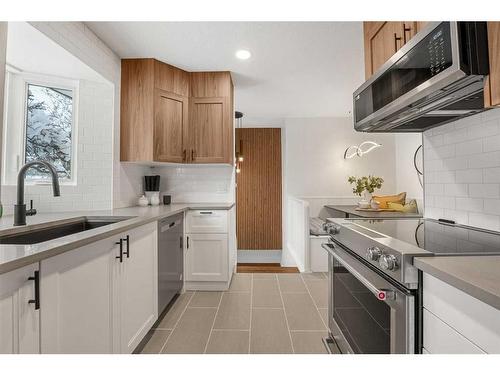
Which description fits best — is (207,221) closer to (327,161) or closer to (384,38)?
(384,38)

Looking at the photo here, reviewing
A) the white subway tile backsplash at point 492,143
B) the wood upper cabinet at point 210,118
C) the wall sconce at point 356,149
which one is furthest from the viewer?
the wall sconce at point 356,149

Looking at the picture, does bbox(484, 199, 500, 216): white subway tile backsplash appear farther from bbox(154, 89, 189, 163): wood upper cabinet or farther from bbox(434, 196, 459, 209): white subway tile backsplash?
bbox(154, 89, 189, 163): wood upper cabinet

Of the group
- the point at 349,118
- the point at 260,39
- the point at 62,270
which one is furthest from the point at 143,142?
the point at 349,118

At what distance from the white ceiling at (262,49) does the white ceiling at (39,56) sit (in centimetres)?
34

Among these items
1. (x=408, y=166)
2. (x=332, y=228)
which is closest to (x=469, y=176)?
(x=332, y=228)

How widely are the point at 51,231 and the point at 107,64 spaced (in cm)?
163

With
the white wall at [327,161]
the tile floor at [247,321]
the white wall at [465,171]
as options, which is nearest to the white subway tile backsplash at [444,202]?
the white wall at [465,171]

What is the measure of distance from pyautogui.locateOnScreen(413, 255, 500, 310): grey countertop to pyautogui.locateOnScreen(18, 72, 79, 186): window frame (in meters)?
2.64

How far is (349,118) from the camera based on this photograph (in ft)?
16.1

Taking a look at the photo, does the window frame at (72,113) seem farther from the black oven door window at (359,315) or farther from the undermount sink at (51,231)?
the black oven door window at (359,315)

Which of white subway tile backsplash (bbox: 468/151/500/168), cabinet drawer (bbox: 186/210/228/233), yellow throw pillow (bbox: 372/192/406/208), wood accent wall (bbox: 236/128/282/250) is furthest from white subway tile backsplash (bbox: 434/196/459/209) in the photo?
wood accent wall (bbox: 236/128/282/250)

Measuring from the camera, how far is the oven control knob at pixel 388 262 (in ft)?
2.89

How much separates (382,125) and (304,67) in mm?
1627
